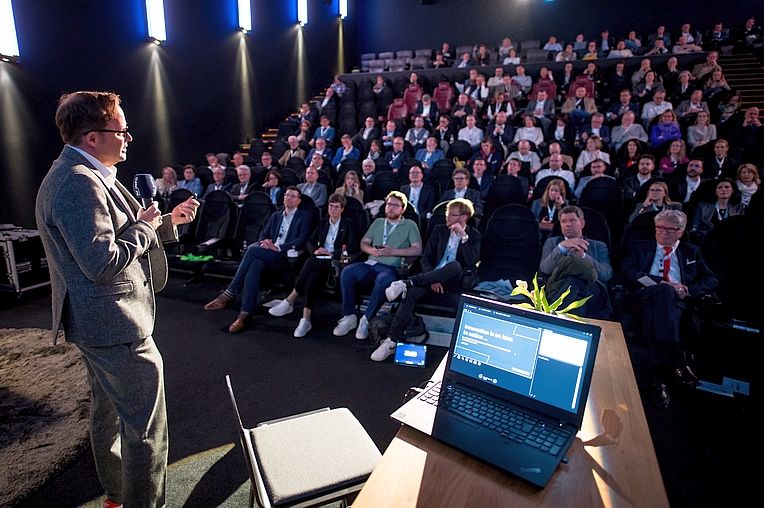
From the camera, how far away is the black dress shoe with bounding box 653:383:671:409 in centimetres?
246

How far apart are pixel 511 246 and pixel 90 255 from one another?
3054mm

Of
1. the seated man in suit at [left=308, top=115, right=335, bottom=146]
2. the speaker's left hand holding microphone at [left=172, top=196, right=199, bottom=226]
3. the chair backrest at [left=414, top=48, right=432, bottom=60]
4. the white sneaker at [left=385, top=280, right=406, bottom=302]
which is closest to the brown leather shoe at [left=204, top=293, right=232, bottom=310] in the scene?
the white sneaker at [left=385, top=280, right=406, bottom=302]

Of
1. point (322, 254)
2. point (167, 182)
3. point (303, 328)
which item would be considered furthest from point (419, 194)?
point (167, 182)

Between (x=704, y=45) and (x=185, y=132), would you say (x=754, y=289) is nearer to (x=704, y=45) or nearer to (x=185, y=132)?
(x=185, y=132)

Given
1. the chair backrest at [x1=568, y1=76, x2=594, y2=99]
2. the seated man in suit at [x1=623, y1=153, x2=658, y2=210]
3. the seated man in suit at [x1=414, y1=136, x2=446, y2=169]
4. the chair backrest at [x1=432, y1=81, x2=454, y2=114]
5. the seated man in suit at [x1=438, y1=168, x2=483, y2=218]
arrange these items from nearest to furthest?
1. the seated man in suit at [x1=623, y1=153, x2=658, y2=210]
2. the seated man in suit at [x1=438, y1=168, x2=483, y2=218]
3. the seated man in suit at [x1=414, y1=136, x2=446, y2=169]
4. the chair backrest at [x1=568, y1=76, x2=594, y2=99]
5. the chair backrest at [x1=432, y1=81, x2=454, y2=114]

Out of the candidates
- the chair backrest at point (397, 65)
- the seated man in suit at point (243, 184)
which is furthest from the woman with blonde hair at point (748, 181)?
the chair backrest at point (397, 65)

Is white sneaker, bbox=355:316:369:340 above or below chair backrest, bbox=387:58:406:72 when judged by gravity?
below

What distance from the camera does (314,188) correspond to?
575 centimetres

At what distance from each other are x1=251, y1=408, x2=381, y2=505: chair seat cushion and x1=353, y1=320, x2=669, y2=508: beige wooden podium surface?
10.3 inches

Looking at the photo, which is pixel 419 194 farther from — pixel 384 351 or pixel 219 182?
pixel 219 182

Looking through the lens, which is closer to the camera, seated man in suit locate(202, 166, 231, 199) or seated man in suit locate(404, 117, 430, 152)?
seated man in suit locate(202, 166, 231, 199)

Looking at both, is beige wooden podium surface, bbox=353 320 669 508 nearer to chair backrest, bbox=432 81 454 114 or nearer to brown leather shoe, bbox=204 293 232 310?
brown leather shoe, bbox=204 293 232 310

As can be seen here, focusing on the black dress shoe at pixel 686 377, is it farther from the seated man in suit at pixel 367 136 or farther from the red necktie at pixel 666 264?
the seated man in suit at pixel 367 136

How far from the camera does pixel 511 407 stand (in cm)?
115
